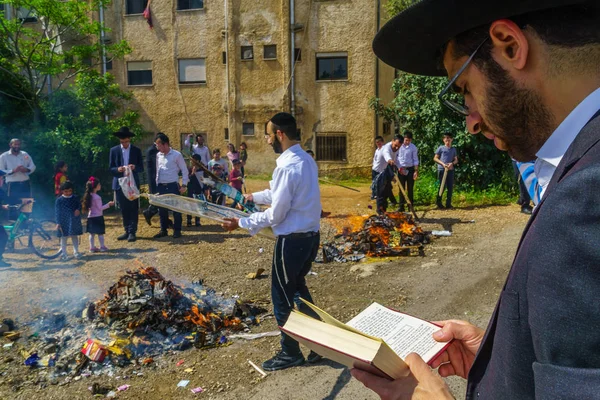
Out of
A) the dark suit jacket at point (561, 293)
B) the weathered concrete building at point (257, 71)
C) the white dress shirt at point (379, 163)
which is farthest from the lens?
the weathered concrete building at point (257, 71)

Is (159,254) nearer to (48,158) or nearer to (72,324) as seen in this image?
(72,324)

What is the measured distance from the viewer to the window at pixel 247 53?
2259 centimetres

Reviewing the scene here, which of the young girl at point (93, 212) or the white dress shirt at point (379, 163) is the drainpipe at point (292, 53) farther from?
the young girl at point (93, 212)

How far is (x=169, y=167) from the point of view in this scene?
Answer: 34.6 feet

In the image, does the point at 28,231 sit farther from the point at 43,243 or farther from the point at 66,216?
the point at 66,216

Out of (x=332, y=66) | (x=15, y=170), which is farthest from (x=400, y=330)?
(x=332, y=66)

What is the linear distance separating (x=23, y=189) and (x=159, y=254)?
13.4 feet

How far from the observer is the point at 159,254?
378 inches

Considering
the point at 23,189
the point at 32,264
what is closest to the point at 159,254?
the point at 32,264

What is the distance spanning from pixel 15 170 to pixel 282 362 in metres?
8.81

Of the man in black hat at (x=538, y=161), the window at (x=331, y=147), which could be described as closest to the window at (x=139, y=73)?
the window at (x=331, y=147)

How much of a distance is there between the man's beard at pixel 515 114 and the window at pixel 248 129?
22087 millimetres

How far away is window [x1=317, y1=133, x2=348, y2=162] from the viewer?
22328 mm

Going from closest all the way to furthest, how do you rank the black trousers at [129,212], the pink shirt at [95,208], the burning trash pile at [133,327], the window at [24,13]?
the burning trash pile at [133,327] < the pink shirt at [95,208] < the black trousers at [129,212] < the window at [24,13]
